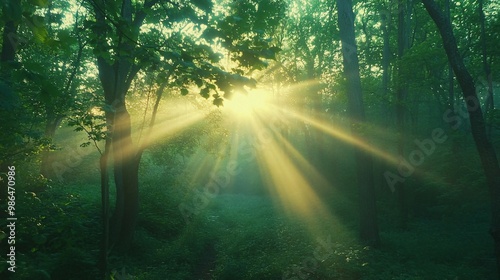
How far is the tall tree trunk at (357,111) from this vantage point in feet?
35.2

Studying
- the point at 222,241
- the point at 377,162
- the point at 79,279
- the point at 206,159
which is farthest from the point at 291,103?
the point at 79,279

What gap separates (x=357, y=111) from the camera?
427 inches

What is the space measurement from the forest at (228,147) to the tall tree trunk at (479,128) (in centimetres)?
3

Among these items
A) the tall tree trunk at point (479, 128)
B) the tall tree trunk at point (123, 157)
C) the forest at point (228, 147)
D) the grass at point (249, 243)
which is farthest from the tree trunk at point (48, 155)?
the tall tree trunk at point (479, 128)

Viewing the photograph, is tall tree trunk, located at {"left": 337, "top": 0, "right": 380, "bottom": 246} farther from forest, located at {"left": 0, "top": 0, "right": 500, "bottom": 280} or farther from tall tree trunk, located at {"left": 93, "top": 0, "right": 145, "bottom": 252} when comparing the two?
tall tree trunk, located at {"left": 93, "top": 0, "right": 145, "bottom": 252}

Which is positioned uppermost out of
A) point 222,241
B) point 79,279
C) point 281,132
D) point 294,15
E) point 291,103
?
point 294,15

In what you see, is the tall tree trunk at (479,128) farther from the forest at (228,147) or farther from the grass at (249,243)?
the grass at (249,243)

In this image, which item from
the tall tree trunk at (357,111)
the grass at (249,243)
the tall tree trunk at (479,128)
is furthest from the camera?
the tall tree trunk at (357,111)

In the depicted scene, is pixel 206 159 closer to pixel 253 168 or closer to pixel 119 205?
pixel 253 168

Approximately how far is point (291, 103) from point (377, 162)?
974 centimetres

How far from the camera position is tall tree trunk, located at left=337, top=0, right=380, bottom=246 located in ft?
35.2

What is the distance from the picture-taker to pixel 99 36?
333cm

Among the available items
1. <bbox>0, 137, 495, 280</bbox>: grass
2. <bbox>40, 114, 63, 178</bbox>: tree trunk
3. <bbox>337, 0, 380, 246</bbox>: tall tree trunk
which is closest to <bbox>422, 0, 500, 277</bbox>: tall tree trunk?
<bbox>0, 137, 495, 280</bbox>: grass

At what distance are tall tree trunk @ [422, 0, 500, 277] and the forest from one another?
1.1 inches
